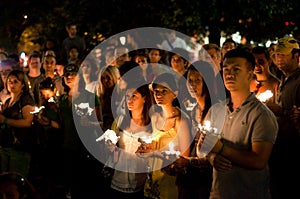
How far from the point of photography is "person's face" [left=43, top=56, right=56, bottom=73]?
9.86m

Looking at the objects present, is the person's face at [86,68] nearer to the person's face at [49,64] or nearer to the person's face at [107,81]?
the person's face at [107,81]

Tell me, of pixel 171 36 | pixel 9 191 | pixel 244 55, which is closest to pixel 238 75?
pixel 244 55

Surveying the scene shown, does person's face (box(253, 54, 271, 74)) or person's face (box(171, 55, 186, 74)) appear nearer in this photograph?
person's face (box(253, 54, 271, 74))

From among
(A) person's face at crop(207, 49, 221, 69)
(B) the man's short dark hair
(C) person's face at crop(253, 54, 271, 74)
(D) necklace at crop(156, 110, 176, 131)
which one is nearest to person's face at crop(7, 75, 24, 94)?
(D) necklace at crop(156, 110, 176, 131)

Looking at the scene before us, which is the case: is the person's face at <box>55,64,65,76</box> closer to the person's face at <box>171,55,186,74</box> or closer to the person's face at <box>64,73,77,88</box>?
the person's face at <box>171,55,186,74</box>

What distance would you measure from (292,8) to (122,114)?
8.75 meters

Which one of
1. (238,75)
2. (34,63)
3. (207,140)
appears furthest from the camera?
(34,63)

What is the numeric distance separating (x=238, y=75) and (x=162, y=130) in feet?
4.65

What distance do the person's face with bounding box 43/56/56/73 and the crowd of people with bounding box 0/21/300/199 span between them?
83cm

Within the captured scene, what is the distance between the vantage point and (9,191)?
3.77 meters

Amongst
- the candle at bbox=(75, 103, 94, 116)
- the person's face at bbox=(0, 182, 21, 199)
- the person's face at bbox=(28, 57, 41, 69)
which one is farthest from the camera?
the person's face at bbox=(28, 57, 41, 69)

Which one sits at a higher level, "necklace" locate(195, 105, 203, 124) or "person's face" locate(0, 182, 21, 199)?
"necklace" locate(195, 105, 203, 124)

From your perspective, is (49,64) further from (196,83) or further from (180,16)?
(180,16)

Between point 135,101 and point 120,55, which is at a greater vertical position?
point 120,55
